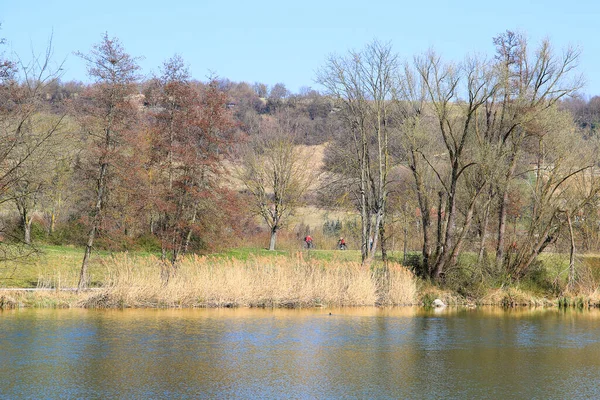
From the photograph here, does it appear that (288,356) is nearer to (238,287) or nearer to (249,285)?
(238,287)

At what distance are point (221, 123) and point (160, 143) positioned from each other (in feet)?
10.5

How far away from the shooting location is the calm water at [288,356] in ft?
49.1

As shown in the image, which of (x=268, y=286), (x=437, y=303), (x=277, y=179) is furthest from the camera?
(x=277, y=179)

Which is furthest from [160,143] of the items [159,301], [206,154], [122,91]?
[159,301]

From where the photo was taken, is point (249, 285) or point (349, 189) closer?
point (249, 285)

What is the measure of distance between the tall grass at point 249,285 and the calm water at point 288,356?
4.39 feet

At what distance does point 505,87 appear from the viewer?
34375mm

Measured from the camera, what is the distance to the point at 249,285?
1134 inches

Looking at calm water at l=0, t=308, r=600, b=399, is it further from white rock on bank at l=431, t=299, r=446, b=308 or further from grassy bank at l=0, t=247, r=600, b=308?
white rock on bank at l=431, t=299, r=446, b=308

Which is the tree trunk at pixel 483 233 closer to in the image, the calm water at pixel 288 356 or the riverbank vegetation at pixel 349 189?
the riverbank vegetation at pixel 349 189

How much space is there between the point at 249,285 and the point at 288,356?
10.6m

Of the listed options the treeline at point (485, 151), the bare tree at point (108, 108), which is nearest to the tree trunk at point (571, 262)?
the treeline at point (485, 151)

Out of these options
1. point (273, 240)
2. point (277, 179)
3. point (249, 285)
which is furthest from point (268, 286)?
point (277, 179)

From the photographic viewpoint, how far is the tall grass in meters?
27.5
